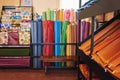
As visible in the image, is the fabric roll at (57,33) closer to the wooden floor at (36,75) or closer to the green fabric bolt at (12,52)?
the wooden floor at (36,75)

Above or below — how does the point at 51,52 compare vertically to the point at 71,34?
below

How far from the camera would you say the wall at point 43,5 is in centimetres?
790

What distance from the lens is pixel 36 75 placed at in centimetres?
446

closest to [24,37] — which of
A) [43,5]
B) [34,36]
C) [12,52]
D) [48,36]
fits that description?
[34,36]

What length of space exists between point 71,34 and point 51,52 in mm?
635

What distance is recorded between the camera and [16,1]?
25.8 ft

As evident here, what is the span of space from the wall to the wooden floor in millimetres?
3581

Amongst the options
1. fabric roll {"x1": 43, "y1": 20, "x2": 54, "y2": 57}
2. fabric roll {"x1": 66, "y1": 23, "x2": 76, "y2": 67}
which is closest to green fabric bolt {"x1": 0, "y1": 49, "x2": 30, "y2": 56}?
fabric roll {"x1": 43, "y1": 20, "x2": 54, "y2": 57}

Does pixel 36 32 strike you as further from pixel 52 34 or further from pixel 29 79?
pixel 29 79

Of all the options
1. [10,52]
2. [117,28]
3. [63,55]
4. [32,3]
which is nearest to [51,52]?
[63,55]

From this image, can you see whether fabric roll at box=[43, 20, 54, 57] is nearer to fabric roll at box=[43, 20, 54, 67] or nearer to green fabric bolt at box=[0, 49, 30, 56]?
fabric roll at box=[43, 20, 54, 67]

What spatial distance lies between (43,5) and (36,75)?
4.03 metres

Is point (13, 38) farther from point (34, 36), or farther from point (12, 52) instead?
point (34, 36)

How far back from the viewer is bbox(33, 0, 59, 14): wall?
25.9 ft
